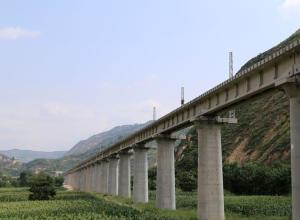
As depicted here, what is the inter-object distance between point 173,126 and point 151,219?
14956 mm

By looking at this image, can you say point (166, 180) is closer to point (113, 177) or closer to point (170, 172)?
point (170, 172)

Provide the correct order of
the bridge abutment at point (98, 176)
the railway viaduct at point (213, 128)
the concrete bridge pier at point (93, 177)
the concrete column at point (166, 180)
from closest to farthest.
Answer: the railway viaduct at point (213, 128) → the concrete column at point (166, 180) → the bridge abutment at point (98, 176) → the concrete bridge pier at point (93, 177)

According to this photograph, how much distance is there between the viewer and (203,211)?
46.5m

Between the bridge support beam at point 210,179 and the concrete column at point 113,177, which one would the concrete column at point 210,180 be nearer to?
the bridge support beam at point 210,179

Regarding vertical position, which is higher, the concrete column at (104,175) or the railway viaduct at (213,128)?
the railway viaduct at (213,128)

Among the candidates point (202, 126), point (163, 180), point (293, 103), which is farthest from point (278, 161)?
point (293, 103)

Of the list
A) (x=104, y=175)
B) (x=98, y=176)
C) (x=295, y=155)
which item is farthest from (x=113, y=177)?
(x=295, y=155)

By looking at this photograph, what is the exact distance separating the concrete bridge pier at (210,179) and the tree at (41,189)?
50.4m

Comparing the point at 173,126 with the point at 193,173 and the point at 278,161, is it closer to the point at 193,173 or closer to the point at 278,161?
the point at 278,161

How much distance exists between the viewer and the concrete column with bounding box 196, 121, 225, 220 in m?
46.0

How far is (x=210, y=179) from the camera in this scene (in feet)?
151

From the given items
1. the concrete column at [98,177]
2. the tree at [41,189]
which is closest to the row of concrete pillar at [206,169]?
the tree at [41,189]

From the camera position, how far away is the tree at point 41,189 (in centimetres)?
9044

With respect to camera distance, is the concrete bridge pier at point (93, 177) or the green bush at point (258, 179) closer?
the green bush at point (258, 179)
